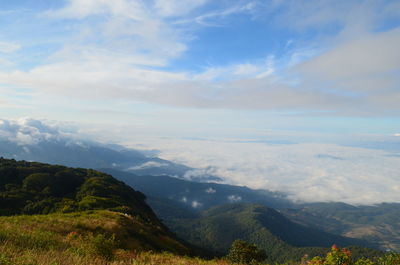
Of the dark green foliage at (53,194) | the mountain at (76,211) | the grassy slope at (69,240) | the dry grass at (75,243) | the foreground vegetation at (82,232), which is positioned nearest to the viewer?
the dry grass at (75,243)

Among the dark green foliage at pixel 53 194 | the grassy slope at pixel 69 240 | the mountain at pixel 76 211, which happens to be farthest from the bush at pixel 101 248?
the dark green foliage at pixel 53 194

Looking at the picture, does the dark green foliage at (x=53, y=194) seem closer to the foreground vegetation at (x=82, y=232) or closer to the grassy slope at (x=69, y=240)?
the foreground vegetation at (x=82, y=232)

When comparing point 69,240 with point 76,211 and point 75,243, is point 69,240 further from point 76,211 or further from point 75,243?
point 76,211

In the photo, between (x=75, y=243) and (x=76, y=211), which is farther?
(x=76, y=211)

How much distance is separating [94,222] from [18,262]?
29025mm

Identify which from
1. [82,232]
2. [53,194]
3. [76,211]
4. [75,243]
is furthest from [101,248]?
[53,194]

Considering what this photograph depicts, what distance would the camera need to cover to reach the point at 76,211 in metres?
56.7

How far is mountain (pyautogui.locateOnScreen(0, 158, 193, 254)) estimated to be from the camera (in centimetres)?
2950

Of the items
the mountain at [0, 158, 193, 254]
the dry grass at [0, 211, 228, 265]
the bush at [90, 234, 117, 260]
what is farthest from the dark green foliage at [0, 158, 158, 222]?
the bush at [90, 234, 117, 260]

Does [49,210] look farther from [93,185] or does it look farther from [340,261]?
[340,261]

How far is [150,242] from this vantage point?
1481 inches

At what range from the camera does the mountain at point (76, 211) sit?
2950cm

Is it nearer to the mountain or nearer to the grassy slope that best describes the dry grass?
the grassy slope

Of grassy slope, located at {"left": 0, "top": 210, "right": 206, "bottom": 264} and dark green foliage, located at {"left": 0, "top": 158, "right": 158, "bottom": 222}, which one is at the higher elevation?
grassy slope, located at {"left": 0, "top": 210, "right": 206, "bottom": 264}
